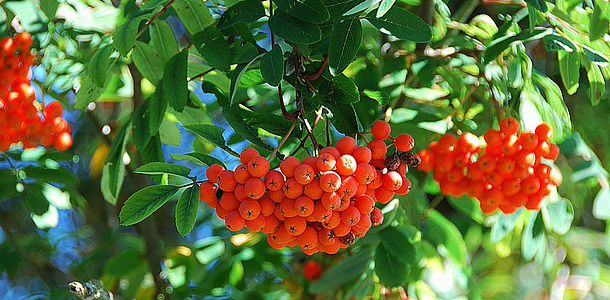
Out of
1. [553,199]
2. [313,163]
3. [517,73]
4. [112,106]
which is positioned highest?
[313,163]

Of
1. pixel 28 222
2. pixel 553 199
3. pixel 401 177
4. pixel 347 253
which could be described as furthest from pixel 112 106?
pixel 401 177

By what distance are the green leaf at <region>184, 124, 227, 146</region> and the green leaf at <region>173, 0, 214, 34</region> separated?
301 mm

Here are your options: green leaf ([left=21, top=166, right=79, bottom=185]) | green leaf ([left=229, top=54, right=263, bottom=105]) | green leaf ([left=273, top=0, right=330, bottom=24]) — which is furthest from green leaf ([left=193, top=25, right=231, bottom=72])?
green leaf ([left=21, top=166, right=79, bottom=185])

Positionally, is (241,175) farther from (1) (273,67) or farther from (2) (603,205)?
(2) (603,205)

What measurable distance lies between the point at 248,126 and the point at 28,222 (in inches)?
102

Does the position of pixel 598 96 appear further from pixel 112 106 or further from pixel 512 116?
pixel 112 106

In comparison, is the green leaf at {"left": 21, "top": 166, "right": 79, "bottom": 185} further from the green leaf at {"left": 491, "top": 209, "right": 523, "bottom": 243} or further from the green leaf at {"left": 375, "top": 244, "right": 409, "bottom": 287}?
the green leaf at {"left": 491, "top": 209, "right": 523, "bottom": 243}

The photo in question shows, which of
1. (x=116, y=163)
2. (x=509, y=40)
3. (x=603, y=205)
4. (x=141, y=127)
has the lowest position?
(x=603, y=205)

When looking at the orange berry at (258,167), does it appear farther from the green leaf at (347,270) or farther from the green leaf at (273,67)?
the green leaf at (347,270)

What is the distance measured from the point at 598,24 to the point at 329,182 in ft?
2.55

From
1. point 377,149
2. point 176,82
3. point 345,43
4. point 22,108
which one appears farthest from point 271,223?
point 22,108

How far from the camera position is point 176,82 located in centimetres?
142

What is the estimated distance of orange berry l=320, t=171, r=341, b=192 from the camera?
105 centimetres

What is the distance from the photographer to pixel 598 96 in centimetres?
158
